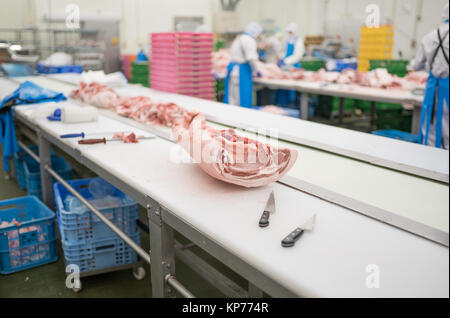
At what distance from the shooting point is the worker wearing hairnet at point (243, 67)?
Result: 5.90m

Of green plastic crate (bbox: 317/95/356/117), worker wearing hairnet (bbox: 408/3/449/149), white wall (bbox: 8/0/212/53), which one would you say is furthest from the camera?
white wall (bbox: 8/0/212/53)

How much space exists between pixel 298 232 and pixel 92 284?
1917 mm

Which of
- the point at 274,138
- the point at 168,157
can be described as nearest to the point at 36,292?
the point at 168,157

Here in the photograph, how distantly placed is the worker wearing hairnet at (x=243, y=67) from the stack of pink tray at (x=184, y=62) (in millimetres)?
1653

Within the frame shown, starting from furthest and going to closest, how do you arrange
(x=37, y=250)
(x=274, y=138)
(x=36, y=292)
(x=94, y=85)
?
(x=94, y=85), (x=37, y=250), (x=36, y=292), (x=274, y=138)

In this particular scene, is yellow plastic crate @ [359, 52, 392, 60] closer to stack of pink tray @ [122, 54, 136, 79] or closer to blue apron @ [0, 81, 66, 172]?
blue apron @ [0, 81, 66, 172]

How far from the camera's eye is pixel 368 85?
526cm

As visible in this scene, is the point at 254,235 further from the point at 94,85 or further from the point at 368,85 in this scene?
the point at 368,85

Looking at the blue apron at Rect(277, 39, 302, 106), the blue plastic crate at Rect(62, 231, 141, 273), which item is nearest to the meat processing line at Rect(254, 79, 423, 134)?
the blue apron at Rect(277, 39, 302, 106)

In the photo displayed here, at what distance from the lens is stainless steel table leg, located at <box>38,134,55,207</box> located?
307cm

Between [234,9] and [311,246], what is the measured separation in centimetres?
1298

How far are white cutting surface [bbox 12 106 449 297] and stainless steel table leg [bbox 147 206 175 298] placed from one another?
98mm

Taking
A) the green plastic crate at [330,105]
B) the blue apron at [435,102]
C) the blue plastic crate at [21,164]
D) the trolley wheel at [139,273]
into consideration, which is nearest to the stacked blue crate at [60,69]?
the blue plastic crate at [21,164]

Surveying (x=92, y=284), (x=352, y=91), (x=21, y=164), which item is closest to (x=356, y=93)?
(x=352, y=91)
